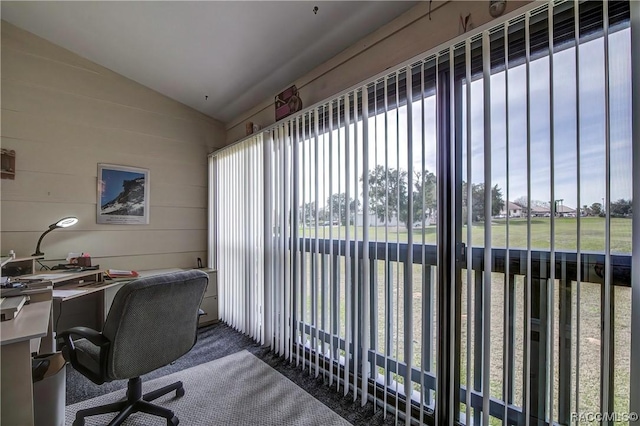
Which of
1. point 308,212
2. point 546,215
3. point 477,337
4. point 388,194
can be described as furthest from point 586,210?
point 308,212

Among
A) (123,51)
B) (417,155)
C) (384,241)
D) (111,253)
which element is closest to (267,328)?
(384,241)

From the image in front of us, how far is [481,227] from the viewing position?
58.9 inches

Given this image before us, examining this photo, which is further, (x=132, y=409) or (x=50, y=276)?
(x=50, y=276)

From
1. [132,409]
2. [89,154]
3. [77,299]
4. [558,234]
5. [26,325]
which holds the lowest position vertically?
[132,409]

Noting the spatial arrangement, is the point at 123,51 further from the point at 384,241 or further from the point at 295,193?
the point at 384,241

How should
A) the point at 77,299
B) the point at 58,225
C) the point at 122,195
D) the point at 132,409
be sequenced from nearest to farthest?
the point at 132,409
the point at 58,225
the point at 77,299
the point at 122,195

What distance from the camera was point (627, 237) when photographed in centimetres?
113

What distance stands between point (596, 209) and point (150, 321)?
2.27m

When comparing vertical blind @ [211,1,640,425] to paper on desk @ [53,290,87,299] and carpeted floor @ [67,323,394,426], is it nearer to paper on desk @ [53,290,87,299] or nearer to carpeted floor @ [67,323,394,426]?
carpeted floor @ [67,323,394,426]

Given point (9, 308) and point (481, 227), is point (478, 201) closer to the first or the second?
point (481, 227)

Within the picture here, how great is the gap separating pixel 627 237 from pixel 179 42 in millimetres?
3221

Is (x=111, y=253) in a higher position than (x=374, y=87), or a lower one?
lower

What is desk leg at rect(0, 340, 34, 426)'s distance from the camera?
122 centimetres

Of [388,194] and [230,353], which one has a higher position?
[388,194]
